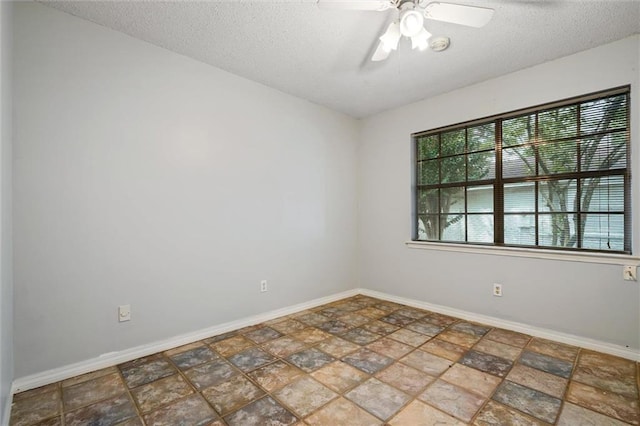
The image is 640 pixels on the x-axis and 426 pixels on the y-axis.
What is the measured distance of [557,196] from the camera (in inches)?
105

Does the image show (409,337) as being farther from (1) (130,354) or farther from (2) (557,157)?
(1) (130,354)

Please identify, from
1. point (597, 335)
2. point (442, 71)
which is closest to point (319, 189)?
point (442, 71)

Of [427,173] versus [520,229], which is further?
[427,173]

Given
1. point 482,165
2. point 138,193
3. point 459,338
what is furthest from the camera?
point 482,165

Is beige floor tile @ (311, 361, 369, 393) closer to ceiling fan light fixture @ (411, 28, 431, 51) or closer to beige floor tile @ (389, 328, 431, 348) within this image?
beige floor tile @ (389, 328, 431, 348)

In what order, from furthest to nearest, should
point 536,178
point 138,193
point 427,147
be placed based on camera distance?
point 427,147
point 536,178
point 138,193

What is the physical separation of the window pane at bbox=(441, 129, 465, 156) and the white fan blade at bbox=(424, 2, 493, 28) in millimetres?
1673

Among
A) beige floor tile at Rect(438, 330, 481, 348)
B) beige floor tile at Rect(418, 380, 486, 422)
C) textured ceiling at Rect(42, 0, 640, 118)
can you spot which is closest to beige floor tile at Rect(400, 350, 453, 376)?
beige floor tile at Rect(418, 380, 486, 422)

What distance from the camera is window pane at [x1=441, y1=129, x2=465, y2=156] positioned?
330 cm

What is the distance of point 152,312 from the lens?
7.86ft

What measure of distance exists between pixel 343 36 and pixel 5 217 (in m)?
2.50

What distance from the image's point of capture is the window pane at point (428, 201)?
11.6 feet

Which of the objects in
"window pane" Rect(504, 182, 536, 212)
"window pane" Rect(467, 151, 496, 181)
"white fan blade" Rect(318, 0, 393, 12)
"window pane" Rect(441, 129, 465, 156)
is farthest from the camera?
"window pane" Rect(441, 129, 465, 156)

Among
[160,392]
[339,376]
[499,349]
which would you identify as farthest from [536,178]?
[160,392]
